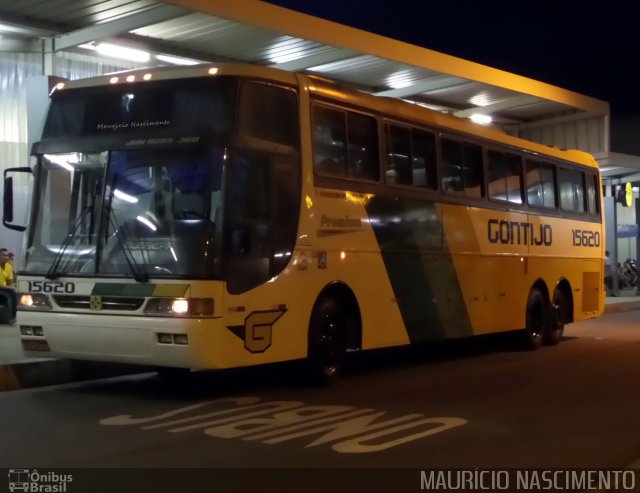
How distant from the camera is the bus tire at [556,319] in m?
16.5

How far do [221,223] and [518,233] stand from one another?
7.46 m

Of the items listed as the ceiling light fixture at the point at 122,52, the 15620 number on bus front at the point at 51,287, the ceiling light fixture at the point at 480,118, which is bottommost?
the 15620 number on bus front at the point at 51,287

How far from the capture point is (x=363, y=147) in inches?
450

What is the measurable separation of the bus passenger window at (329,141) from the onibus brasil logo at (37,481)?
508cm

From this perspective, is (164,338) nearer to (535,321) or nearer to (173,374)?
(173,374)

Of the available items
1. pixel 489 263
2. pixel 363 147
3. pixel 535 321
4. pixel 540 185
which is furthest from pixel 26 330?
pixel 540 185

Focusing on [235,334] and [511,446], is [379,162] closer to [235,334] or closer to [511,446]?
[235,334]

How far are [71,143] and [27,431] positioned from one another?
3498 millimetres

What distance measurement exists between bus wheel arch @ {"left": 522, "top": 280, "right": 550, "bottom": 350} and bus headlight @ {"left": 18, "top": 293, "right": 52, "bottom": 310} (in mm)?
8765

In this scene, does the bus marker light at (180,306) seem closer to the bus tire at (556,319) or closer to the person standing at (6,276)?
the person standing at (6,276)

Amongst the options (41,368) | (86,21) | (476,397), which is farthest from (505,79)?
(41,368)

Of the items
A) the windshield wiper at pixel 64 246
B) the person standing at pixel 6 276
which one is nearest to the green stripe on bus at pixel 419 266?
the windshield wiper at pixel 64 246

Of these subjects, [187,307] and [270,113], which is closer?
[187,307]

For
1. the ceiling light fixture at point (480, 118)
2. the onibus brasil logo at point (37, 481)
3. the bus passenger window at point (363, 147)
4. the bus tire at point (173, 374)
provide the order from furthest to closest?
the ceiling light fixture at point (480, 118)
the bus tire at point (173, 374)
the bus passenger window at point (363, 147)
the onibus brasil logo at point (37, 481)
